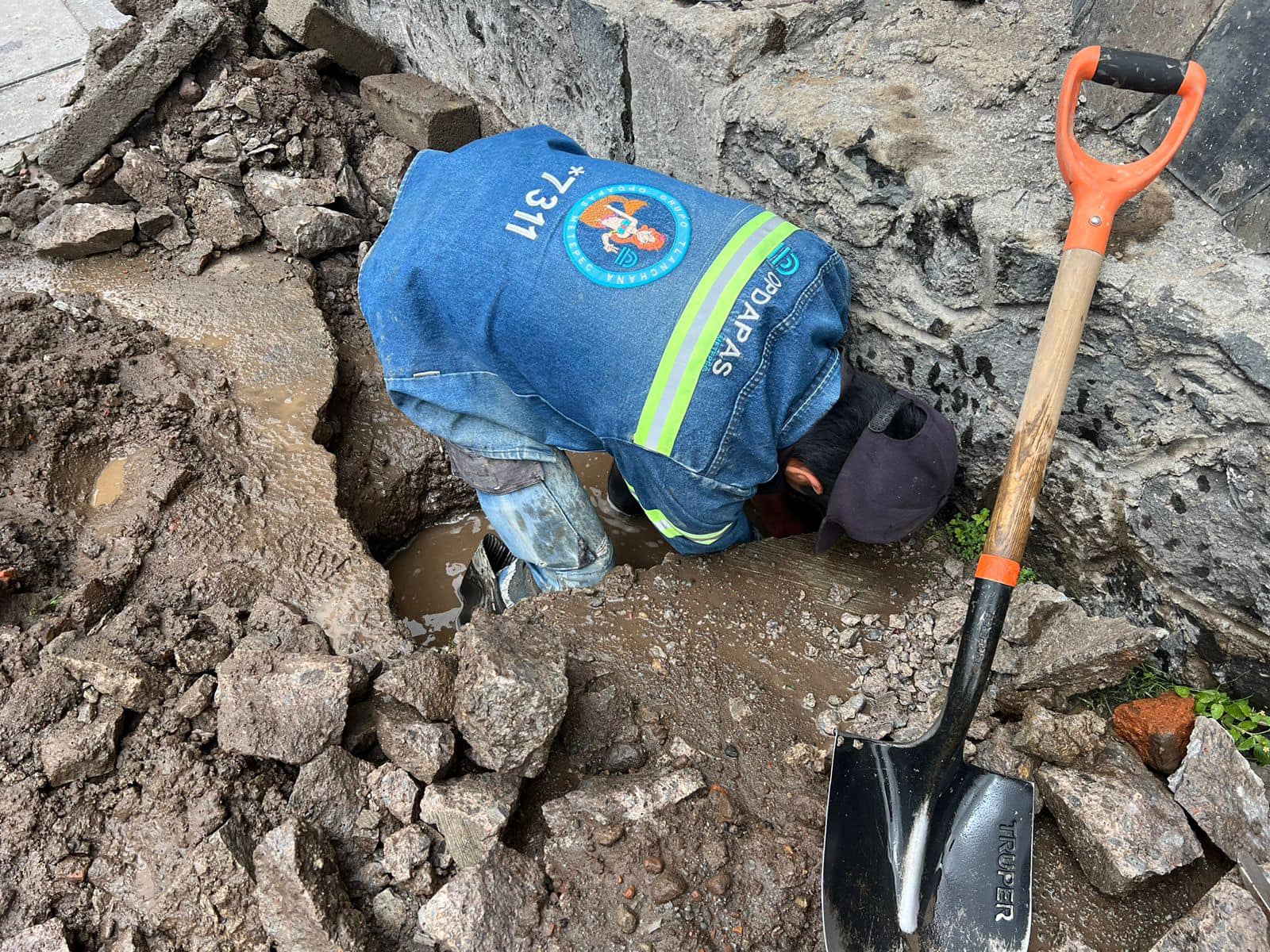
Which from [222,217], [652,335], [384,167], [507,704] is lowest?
[507,704]

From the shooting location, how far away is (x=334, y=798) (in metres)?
1.80

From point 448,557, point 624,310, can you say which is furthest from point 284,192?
point 624,310

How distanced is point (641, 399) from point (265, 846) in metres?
1.16

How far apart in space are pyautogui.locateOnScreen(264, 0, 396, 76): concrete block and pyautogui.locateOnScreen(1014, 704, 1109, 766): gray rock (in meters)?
3.97

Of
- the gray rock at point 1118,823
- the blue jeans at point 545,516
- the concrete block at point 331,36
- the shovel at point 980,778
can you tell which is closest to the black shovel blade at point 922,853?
the shovel at point 980,778

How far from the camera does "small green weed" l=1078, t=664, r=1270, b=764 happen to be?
1821 millimetres

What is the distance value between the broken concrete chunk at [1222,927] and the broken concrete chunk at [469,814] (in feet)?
4.10

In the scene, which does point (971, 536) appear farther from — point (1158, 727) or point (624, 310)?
point (624, 310)

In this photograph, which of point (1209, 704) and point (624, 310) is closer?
point (624, 310)

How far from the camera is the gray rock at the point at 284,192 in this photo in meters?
3.44

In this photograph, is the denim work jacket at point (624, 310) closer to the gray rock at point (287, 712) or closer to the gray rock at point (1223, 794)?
the gray rock at point (287, 712)

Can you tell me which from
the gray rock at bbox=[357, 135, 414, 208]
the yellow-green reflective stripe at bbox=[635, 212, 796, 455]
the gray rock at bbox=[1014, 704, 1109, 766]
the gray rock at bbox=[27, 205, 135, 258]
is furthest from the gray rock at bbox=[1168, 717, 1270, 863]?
the gray rock at bbox=[27, 205, 135, 258]

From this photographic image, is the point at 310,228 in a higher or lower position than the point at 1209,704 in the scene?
higher

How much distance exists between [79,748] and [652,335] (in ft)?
5.01
